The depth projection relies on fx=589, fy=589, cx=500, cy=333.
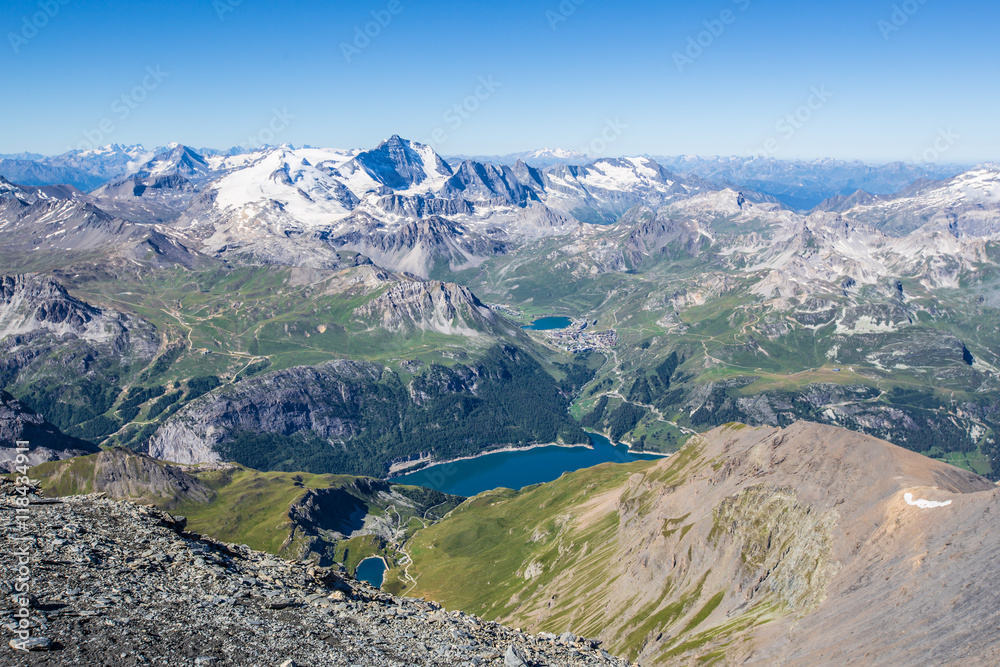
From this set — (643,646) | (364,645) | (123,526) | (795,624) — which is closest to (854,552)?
(795,624)

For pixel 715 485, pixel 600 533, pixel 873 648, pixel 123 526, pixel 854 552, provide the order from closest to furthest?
pixel 123 526 → pixel 873 648 → pixel 854 552 → pixel 715 485 → pixel 600 533

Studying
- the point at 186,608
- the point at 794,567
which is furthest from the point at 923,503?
the point at 186,608

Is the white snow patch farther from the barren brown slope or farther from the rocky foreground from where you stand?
the rocky foreground

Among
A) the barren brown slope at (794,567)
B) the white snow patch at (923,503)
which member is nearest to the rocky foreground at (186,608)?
the barren brown slope at (794,567)

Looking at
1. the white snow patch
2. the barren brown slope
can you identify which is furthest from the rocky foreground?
the white snow patch

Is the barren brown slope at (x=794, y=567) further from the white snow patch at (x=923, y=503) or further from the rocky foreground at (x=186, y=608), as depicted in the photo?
the rocky foreground at (x=186, y=608)

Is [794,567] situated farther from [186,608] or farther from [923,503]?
[186,608]

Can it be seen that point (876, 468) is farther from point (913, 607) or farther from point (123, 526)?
point (123, 526)
